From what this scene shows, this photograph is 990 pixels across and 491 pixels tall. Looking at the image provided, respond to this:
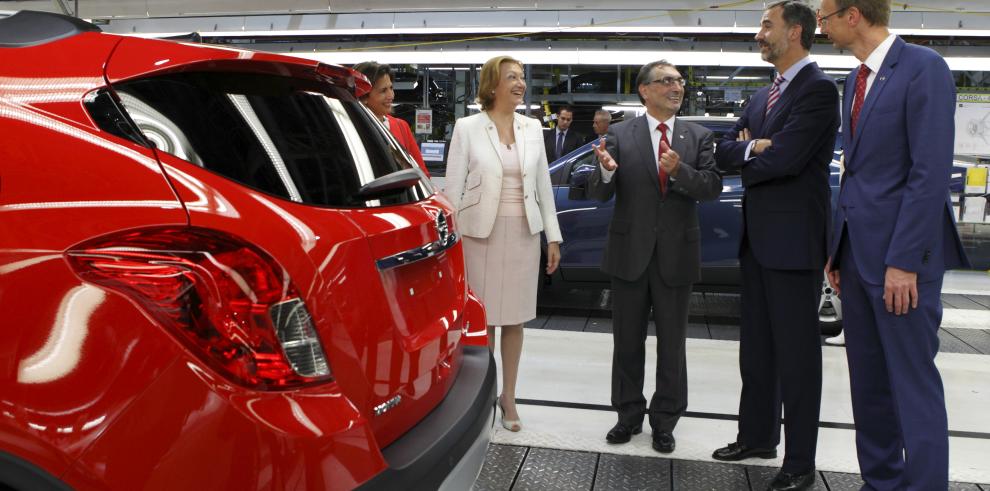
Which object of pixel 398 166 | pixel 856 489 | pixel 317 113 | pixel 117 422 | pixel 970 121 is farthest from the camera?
pixel 970 121

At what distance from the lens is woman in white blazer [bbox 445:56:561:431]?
329 centimetres

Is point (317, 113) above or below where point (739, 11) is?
below

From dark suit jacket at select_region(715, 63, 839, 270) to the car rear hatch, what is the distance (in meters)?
1.41

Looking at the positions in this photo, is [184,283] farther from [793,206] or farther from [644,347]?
[644,347]

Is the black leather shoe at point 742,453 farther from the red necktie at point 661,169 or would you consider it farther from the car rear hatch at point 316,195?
the car rear hatch at point 316,195

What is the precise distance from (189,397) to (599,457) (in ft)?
6.97

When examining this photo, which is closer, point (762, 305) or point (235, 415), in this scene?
point (235, 415)

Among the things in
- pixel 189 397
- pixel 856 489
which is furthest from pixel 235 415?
pixel 856 489

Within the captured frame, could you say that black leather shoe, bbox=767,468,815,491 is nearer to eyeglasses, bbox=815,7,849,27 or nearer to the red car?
eyeglasses, bbox=815,7,849,27

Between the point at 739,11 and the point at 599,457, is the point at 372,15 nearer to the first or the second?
the point at 739,11

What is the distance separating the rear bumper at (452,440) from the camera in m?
1.46

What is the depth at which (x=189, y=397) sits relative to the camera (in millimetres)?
1175

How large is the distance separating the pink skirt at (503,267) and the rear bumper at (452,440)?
1.28 m

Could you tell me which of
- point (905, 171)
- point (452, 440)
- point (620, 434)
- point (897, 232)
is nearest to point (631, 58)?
point (620, 434)
